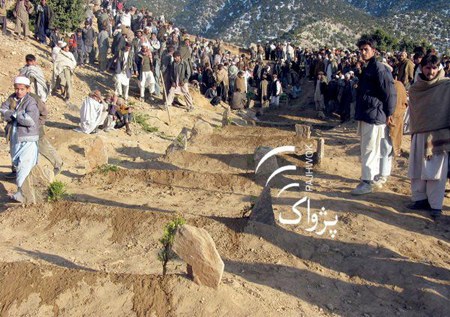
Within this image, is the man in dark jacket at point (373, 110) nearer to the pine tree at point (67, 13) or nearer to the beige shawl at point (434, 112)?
the beige shawl at point (434, 112)

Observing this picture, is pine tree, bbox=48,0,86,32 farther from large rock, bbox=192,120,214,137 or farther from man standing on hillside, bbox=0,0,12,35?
large rock, bbox=192,120,214,137

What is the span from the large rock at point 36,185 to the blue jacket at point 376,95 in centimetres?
424

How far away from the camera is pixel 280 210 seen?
249 inches

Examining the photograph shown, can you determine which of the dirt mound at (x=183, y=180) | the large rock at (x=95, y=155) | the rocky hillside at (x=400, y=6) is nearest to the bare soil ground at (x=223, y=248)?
the dirt mound at (x=183, y=180)

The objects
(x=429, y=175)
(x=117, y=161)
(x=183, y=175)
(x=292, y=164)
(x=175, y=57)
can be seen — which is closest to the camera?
(x=429, y=175)

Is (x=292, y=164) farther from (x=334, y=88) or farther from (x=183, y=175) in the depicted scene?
(x=334, y=88)

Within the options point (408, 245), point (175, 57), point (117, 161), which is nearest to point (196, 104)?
point (175, 57)

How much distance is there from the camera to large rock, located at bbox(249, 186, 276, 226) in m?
5.61

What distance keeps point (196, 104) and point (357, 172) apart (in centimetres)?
940

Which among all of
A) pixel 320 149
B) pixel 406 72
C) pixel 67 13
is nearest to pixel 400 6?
pixel 67 13

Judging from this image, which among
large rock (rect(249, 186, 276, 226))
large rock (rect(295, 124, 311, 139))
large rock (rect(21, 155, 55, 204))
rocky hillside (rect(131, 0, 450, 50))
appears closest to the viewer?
large rock (rect(249, 186, 276, 226))

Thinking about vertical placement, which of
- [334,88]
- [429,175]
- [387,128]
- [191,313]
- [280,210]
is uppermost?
[334,88]

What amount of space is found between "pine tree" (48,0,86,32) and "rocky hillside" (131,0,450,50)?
2766 centimetres

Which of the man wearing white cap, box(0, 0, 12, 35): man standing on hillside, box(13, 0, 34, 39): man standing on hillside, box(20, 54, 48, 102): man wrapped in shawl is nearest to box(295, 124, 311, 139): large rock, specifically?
box(20, 54, 48, 102): man wrapped in shawl
